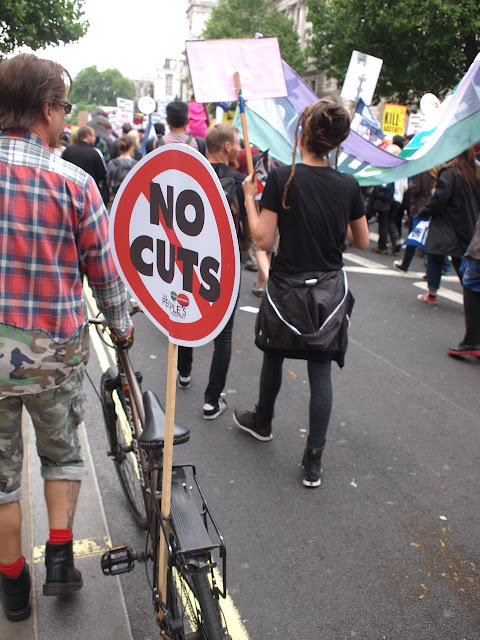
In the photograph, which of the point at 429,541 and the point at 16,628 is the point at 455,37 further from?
the point at 16,628

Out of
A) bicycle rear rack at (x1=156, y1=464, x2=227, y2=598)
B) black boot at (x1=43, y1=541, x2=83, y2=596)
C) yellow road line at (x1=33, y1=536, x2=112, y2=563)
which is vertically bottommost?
yellow road line at (x1=33, y1=536, x2=112, y2=563)

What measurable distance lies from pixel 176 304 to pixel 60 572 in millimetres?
1256

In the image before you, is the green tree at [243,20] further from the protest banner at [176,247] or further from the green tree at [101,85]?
the green tree at [101,85]

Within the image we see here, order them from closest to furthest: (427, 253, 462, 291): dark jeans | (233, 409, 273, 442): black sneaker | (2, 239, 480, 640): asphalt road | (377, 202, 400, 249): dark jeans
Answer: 1. (2, 239, 480, 640): asphalt road
2. (233, 409, 273, 442): black sneaker
3. (427, 253, 462, 291): dark jeans
4. (377, 202, 400, 249): dark jeans

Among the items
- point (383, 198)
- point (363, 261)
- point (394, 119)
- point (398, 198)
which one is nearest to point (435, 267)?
point (363, 261)

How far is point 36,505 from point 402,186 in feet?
30.9

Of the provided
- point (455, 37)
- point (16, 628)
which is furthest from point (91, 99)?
point (16, 628)

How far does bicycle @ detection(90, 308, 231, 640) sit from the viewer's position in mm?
1674

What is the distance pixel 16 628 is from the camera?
7.18ft

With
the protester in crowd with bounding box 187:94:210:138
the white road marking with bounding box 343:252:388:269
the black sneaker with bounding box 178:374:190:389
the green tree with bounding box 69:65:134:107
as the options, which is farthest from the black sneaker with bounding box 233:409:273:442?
the green tree with bounding box 69:65:134:107

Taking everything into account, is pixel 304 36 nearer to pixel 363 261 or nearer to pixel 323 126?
pixel 363 261

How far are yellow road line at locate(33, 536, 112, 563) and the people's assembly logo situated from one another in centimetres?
150

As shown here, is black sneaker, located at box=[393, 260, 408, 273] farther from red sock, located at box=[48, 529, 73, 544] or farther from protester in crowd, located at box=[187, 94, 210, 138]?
red sock, located at box=[48, 529, 73, 544]

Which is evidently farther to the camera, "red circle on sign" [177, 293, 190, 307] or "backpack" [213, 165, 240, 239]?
"backpack" [213, 165, 240, 239]
